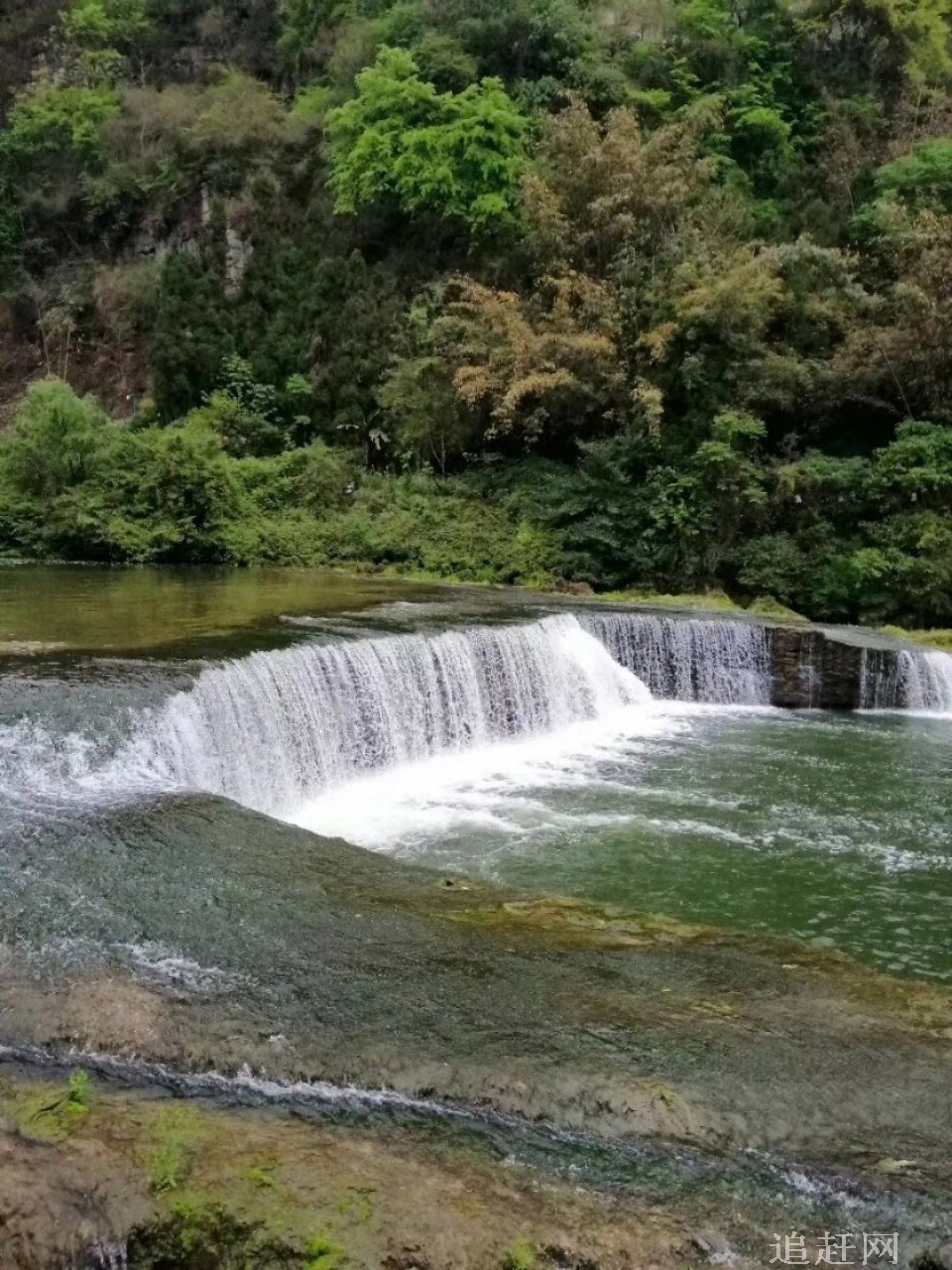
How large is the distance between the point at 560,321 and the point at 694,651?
8.41 meters

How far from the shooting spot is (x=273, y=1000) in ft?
15.1

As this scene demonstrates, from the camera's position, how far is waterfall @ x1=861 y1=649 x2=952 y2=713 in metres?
13.4

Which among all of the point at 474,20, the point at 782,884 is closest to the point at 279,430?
the point at 474,20

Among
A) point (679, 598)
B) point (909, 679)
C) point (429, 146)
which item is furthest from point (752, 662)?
point (429, 146)

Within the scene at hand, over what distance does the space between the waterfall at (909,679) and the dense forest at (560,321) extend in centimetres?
310

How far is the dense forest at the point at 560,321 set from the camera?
1805 cm

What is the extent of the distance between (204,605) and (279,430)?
465 inches

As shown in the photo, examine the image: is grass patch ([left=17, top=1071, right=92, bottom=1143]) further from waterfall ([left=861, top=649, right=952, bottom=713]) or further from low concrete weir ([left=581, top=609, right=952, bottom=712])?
waterfall ([left=861, top=649, right=952, bottom=713])

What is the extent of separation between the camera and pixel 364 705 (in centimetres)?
1046

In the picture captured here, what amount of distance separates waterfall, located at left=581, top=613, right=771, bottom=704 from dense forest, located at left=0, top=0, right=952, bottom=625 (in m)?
3.74

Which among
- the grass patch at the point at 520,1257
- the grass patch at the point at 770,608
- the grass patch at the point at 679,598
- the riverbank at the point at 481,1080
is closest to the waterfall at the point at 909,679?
the grass patch at the point at 770,608

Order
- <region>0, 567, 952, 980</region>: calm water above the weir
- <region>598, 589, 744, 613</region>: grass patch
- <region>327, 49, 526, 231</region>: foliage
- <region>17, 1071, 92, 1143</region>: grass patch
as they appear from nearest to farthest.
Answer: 1. <region>17, 1071, 92, 1143</region>: grass patch
2. <region>0, 567, 952, 980</region>: calm water above the weir
3. <region>598, 589, 744, 613</region>: grass patch
4. <region>327, 49, 526, 231</region>: foliage

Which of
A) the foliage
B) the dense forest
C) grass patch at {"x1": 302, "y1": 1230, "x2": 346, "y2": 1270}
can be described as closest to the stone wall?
the dense forest

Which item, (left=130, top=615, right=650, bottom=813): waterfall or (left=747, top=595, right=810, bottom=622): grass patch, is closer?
(left=130, top=615, right=650, bottom=813): waterfall
